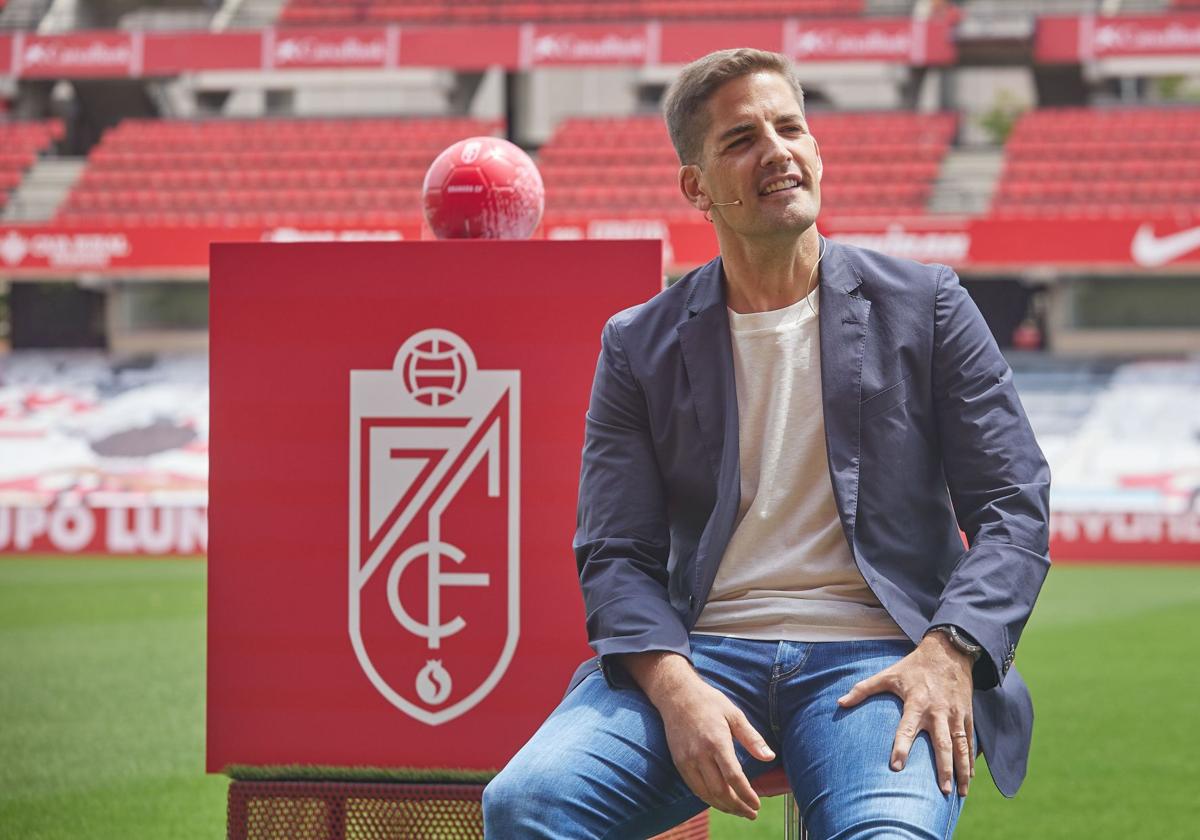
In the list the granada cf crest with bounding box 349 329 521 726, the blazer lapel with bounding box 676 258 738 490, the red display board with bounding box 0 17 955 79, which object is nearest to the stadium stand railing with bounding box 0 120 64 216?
the red display board with bounding box 0 17 955 79

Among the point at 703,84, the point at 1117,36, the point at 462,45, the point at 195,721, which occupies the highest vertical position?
the point at 1117,36

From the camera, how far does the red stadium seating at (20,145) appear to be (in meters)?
18.0

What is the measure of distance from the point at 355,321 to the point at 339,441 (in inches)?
8.0

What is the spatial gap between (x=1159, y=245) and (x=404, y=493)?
505 inches

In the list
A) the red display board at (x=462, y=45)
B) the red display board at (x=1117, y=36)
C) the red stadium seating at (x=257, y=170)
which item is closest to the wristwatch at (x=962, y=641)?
the red stadium seating at (x=257, y=170)

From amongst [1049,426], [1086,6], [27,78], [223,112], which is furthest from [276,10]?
[1049,426]

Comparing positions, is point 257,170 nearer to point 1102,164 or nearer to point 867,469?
point 1102,164

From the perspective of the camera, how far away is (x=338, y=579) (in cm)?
253

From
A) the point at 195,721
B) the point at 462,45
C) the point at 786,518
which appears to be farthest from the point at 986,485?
the point at 462,45

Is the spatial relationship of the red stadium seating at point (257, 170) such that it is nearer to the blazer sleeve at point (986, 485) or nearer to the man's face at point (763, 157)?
the man's face at point (763, 157)

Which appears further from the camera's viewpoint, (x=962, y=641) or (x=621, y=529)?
(x=621, y=529)

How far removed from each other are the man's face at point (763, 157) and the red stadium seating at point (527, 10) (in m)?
17.0

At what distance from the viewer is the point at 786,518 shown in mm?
2072

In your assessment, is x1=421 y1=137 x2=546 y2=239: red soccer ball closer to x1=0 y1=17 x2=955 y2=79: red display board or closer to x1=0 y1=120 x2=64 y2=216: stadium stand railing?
x1=0 y1=17 x2=955 y2=79: red display board
